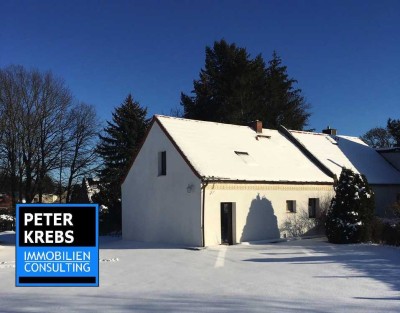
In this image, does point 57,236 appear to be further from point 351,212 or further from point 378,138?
point 378,138

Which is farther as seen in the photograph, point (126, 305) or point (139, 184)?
point (139, 184)

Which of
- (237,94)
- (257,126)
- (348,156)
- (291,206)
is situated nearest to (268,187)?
(291,206)

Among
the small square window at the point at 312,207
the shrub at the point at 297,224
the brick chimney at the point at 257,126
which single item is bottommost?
the shrub at the point at 297,224

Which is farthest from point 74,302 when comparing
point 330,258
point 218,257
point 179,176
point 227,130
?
point 227,130

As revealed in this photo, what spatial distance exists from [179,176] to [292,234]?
6.87 metres

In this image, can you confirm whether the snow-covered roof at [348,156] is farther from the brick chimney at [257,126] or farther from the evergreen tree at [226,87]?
the evergreen tree at [226,87]

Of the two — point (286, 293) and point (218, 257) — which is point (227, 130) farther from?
point (286, 293)

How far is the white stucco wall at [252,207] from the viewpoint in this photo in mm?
21531

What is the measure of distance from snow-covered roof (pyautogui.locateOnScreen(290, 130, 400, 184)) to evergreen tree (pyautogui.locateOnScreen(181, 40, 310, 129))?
13.0 meters

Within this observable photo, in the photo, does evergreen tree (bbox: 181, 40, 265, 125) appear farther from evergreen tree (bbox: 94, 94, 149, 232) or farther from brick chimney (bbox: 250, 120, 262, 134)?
brick chimney (bbox: 250, 120, 262, 134)

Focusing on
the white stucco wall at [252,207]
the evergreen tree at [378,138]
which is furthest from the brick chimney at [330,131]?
the evergreen tree at [378,138]

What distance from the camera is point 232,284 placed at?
12.2 meters

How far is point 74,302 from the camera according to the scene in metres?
10.1

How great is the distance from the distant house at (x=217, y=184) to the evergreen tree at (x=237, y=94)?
1698 cm
